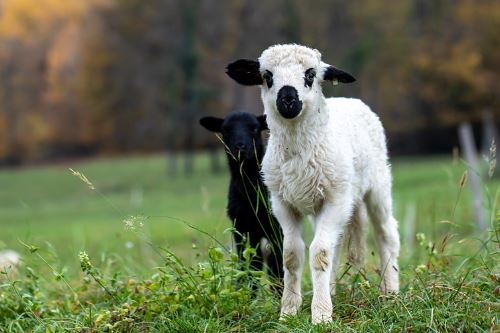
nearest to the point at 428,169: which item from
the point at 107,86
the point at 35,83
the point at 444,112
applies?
the point at 444,112

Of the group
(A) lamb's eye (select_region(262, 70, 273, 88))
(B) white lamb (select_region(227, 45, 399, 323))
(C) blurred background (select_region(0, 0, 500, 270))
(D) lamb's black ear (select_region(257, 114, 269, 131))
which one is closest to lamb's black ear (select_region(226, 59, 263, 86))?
(B) white lamb (select_region(227, 45, 399, 323))

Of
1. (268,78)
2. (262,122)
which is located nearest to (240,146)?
(262,122)

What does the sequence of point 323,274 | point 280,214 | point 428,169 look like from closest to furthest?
point 323,274
point 280,214
point 428,169

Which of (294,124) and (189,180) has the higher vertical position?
(294,124)

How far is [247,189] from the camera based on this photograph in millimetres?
6512

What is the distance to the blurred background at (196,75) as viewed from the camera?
4788cm

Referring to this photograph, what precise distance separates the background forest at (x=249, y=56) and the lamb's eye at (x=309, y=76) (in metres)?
39.0

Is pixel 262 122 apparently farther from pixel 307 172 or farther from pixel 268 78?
pixel 307 172

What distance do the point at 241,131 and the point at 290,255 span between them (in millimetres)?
1669

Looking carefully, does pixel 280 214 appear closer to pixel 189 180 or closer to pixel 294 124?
pixel 294 124

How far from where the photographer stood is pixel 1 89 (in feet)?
189

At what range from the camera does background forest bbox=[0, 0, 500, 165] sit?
4853cm

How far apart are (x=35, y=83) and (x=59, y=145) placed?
7.51 metres

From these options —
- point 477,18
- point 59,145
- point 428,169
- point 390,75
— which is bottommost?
point 59,145
